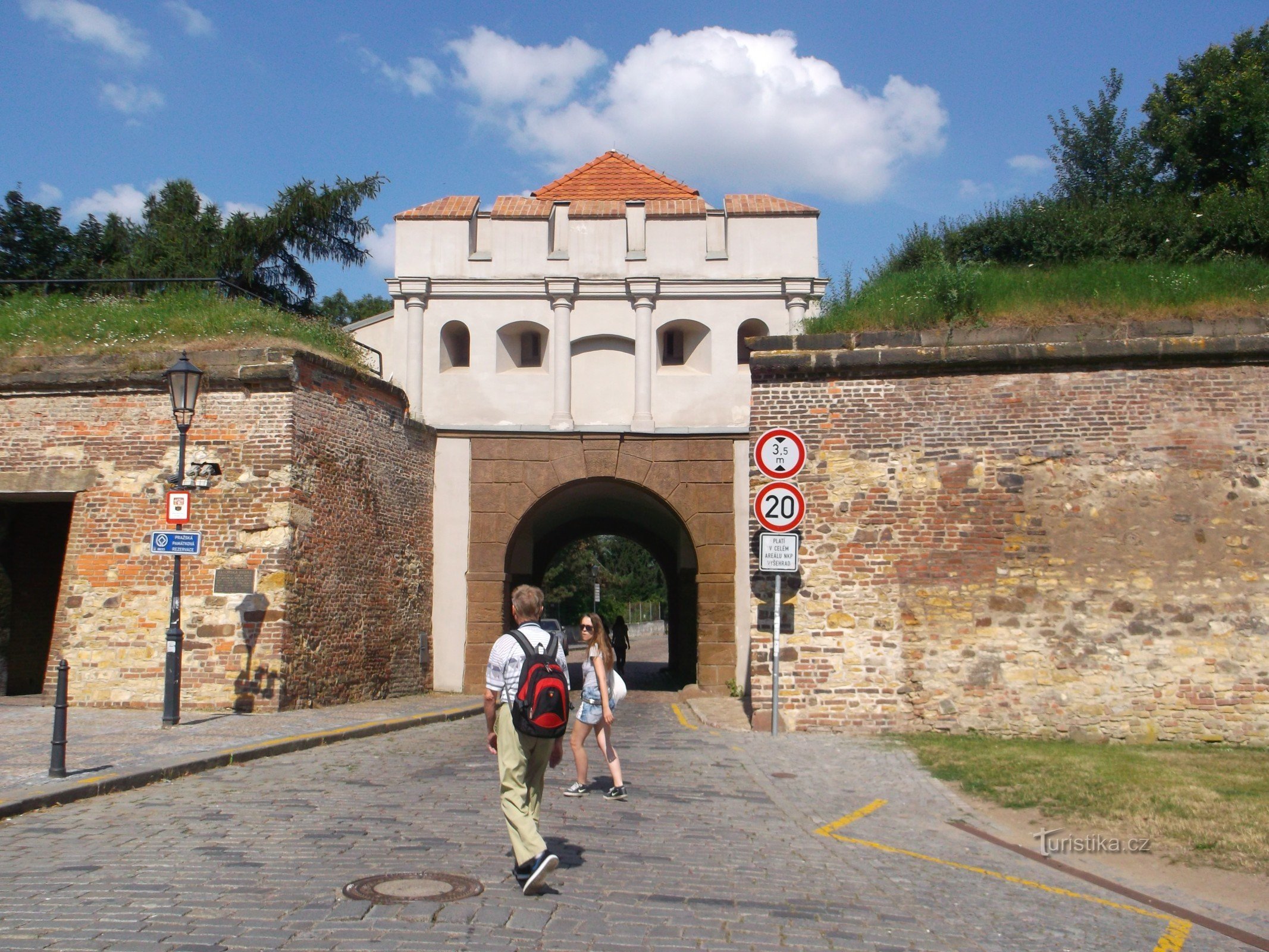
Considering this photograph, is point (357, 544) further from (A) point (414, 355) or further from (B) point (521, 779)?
(B) point (521, 779)

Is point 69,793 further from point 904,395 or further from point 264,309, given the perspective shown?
point 264,309

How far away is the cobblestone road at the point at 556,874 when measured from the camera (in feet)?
15.9

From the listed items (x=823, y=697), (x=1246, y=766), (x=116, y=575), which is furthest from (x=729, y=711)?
(x=116, y=575)

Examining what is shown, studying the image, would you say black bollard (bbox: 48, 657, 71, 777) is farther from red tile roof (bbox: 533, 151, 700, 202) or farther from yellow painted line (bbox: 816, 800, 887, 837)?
red tile roof (bbox: 533, 151, 700, 202)

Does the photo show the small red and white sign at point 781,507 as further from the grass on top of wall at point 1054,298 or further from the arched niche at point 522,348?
the arched niche at point 522,348

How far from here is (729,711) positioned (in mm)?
15562

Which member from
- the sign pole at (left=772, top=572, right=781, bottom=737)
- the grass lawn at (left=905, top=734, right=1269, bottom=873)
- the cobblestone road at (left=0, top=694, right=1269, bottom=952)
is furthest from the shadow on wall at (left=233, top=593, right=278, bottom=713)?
the grass lawn at (left=905, top=734, right=1269, bottom=873)

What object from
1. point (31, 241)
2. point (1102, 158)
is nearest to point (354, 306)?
point (31, 241)

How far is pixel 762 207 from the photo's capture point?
68.7 feet

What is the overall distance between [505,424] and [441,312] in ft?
8.17

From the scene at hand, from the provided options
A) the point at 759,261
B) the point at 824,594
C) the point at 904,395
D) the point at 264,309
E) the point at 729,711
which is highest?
the point at 759,261

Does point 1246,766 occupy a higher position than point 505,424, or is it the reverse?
point 505,424

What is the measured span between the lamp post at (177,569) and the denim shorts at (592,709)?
552cm

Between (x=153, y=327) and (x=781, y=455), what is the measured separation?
9.97 meters
